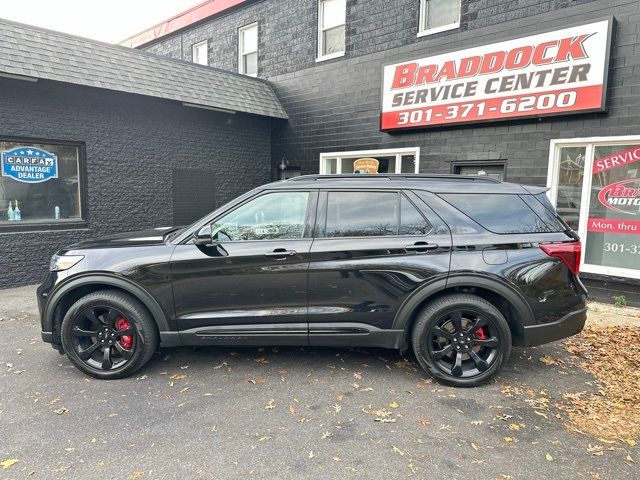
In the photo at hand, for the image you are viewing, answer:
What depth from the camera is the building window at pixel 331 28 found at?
30.9 ft

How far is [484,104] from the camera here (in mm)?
7195

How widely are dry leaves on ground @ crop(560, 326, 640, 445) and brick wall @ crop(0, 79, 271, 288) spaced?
7.76 meters

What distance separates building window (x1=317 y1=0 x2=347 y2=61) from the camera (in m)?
9.43

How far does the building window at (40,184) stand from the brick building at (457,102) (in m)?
0.32

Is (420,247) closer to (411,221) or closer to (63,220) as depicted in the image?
(411,221)

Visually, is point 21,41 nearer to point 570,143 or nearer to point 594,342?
point 570,143

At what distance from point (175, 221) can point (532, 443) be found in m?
8.11

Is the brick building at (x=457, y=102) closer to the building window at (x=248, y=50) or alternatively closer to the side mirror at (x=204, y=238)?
the building window at (x=248, y=50)

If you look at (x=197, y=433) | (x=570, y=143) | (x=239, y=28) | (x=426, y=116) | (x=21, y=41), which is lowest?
(x=197, y=433)

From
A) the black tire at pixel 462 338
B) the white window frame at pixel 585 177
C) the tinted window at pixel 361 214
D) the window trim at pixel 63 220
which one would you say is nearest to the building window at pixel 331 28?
the white window frame at pixel 585 177

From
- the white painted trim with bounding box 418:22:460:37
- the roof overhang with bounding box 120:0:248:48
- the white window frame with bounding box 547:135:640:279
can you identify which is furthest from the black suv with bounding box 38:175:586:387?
the roof overhang with bounding box 120:0:248:48

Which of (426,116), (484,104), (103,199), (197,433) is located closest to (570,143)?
(484,104)

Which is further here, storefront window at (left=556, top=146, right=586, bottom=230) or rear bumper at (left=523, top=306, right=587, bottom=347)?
storefront window at (left=556, top=146, right=586, bottom=230)

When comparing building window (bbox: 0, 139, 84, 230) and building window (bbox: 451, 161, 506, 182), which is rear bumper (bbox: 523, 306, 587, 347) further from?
building window (bbox: 0, 139, 84, 230)
